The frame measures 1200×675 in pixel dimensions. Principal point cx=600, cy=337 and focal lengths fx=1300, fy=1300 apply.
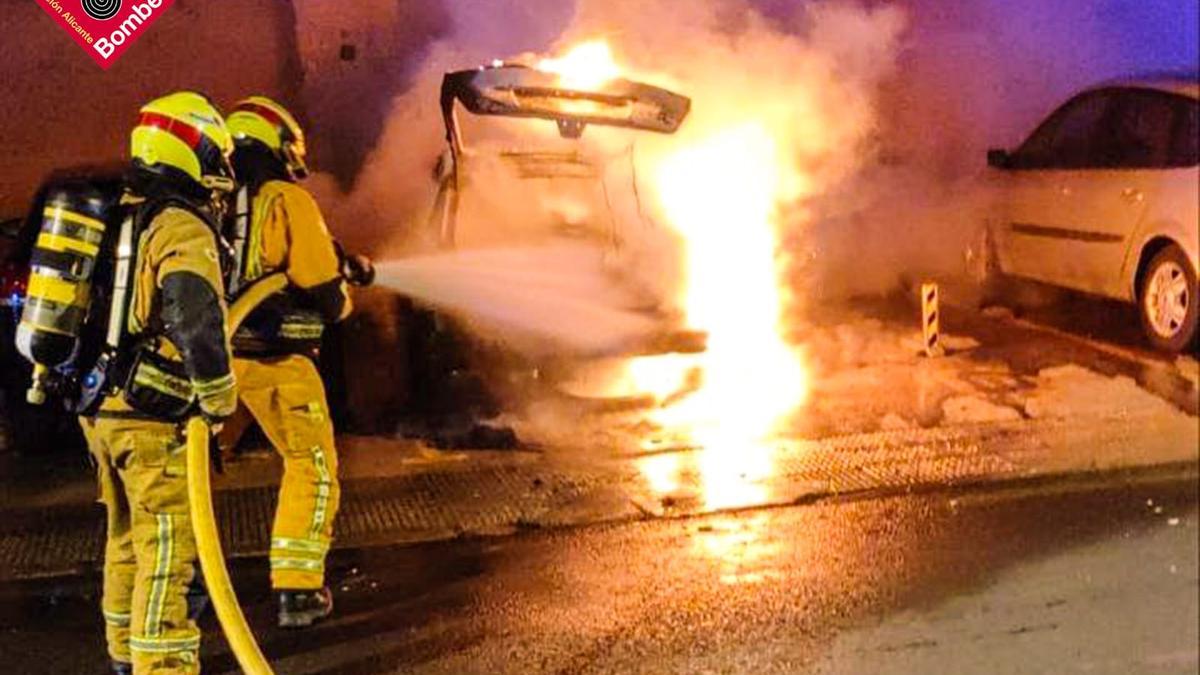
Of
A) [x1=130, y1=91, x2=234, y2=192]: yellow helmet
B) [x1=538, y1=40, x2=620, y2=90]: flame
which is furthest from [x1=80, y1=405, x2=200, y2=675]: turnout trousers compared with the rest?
[x1=538, y1=40, x2=620, y2=90]: flame

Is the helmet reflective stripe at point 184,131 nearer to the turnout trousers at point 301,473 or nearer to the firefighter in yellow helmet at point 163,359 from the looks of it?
the firefighter in yellow helmet at point 163,359

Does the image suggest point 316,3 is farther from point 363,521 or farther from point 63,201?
point 63,201

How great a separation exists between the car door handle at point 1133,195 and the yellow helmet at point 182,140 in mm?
5564

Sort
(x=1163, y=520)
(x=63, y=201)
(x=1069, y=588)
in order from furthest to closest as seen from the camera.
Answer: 1. (x=1163, y=520)
2. (x=1069, y=588)
3. (x=63, y=201)

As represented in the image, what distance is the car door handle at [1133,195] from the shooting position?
293 inches

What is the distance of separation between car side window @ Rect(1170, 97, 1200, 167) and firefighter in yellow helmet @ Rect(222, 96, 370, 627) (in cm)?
492

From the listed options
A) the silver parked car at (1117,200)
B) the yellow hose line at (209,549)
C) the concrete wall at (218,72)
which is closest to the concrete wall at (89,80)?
the concrete wall at (218,72)

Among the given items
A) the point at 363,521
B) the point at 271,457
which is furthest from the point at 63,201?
the point at 271,457

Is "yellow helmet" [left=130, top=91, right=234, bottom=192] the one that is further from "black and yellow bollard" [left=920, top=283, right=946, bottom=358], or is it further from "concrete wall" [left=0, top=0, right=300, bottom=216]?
"black and yellow bollard" [left=920, top=283, right=946, bottom=358]

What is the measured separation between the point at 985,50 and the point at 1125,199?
1.66 metres

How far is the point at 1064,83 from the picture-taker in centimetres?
873

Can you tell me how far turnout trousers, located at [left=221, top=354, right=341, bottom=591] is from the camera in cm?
441

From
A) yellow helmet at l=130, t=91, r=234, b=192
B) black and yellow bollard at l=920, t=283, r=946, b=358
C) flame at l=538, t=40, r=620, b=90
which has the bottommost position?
black and yellow bollard at l=920, t=283, r=946, b=358

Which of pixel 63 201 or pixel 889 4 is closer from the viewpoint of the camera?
pixel 63 201
